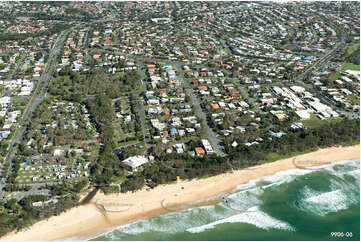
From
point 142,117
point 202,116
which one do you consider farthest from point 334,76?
point 142,117

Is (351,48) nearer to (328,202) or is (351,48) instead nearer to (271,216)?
(328,202)

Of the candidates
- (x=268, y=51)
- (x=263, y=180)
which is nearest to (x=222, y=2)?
(x=268, y=51)

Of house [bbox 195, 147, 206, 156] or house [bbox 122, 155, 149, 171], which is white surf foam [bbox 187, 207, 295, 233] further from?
house [bbox 122, 155, 149, 171]

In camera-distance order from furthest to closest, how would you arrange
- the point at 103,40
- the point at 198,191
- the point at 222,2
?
1. the point at 222,2
2. the point at 103,40
3. the point at 198,191

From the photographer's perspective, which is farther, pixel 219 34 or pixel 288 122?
pixel 219 34

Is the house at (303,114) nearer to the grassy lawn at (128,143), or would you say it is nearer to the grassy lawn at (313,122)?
the grassy lawn at (313,122)

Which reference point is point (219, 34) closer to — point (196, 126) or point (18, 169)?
point (196, 126)
